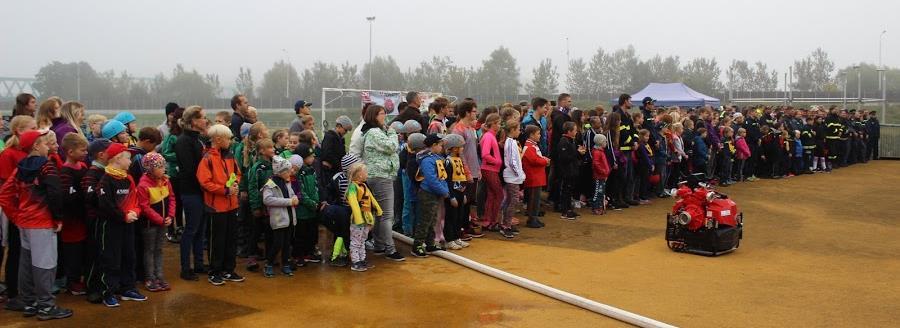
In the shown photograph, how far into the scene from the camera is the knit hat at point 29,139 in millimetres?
6250

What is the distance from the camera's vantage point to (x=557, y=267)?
27.8 feet

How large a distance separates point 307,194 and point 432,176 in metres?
1.55

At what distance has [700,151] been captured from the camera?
1587cm

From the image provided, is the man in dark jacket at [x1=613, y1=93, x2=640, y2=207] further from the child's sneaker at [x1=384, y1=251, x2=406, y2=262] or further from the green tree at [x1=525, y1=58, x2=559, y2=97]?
the green tree at [x1=525, y1=58, x2=559, y2=97]

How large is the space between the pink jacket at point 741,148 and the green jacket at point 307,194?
12635mm

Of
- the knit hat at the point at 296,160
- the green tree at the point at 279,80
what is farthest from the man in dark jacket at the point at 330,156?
the green tree at the point at 279,80

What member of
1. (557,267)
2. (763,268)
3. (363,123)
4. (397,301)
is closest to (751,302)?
(763,268)

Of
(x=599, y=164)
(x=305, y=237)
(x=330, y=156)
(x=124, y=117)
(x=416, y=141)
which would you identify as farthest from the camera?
(x=599, y=164)

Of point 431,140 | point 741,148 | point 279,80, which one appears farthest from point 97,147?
point 279,80

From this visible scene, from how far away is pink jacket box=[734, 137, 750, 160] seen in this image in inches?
691

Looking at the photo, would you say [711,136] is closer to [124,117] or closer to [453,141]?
[453,141]

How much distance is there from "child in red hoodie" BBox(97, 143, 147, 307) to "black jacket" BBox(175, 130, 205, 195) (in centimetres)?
77

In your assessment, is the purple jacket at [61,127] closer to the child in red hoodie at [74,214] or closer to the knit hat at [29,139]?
the child in red hoodie at [74,214]

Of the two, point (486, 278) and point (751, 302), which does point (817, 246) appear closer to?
point (751, 302)
